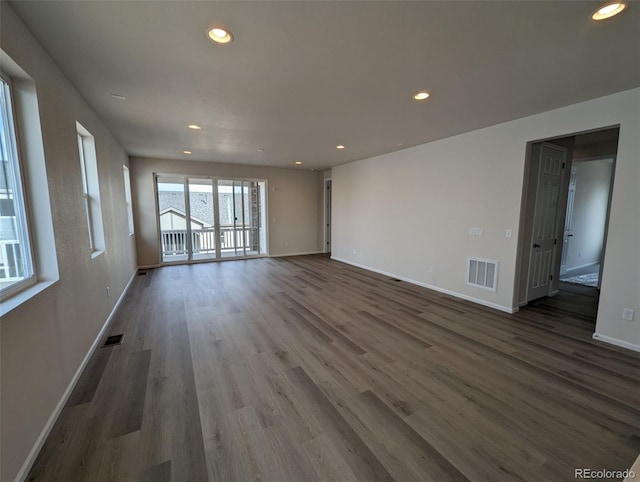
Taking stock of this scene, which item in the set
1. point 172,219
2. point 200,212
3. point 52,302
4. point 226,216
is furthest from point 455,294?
point 172,219

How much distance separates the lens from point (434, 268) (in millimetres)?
4891

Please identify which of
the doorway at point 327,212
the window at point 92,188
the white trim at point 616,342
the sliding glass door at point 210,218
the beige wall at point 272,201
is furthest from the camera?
the doorway at point 327,212

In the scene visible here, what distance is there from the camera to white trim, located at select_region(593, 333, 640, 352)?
2.80m

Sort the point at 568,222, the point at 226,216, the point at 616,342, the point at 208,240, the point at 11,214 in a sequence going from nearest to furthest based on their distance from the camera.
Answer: the point at 11,214 < the point at 616,342 < the point at 568,222 < the point at 226,216 < the point at 208,240

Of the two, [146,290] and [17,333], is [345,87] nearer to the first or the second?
[17,333]

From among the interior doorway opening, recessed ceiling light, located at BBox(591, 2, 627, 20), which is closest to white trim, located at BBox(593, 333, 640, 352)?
the interior doorway opening

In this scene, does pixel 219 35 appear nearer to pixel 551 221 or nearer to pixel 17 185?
pixel 17 185

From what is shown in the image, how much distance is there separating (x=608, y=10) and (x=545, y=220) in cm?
325

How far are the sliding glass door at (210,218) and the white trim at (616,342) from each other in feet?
23.5

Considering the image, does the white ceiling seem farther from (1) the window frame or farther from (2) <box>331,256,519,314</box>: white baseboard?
(2) <box>331,256,519,314</box>: white baseboard

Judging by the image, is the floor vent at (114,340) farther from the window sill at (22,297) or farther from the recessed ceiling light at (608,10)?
the recessed ceiling light at (608,10)

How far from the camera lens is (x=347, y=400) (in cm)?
204

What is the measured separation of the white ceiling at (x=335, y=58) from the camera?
167 cm

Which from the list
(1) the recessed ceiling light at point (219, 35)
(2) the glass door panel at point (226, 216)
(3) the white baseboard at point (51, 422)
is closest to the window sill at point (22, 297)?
(3) the white baseboard at point (51, 422)
